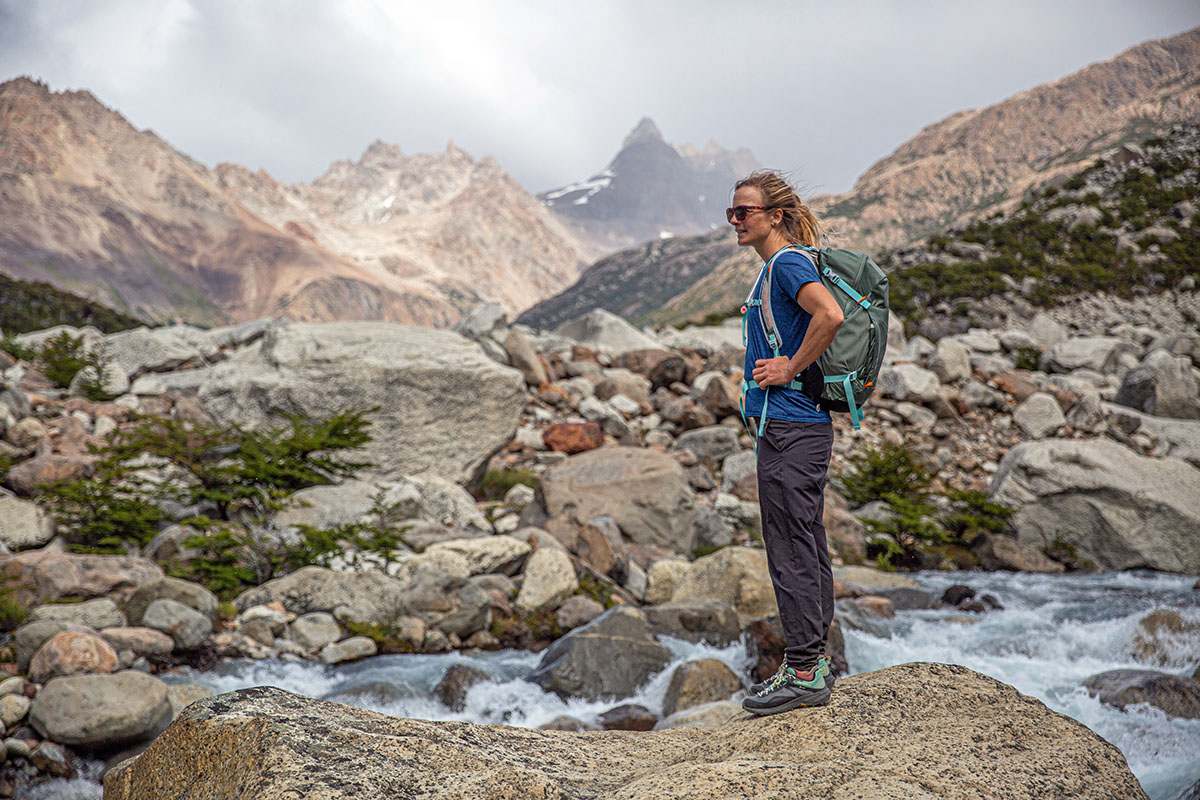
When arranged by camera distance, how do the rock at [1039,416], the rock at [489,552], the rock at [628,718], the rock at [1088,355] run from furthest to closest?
the rock at [1088,355] → the rock at [1039,416] → the rock at [489,552] → the rock at [628,718]

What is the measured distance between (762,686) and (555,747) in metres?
1.08

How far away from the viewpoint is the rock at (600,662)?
22.1 ft

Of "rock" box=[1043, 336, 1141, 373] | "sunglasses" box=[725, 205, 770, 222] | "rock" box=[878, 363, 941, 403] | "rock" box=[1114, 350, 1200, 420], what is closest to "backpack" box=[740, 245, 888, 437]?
"sunglasses" box=[725, 205, 770, 222]

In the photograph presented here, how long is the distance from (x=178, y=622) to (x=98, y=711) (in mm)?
1910

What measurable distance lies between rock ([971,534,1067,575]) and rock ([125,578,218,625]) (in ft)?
38.2

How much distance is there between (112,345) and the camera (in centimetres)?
1611

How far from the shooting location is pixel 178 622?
271 inches

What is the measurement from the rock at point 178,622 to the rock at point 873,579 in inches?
320

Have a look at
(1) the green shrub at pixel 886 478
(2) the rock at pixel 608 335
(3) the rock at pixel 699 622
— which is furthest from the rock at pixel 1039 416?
(3) the rock at pixel 699 622

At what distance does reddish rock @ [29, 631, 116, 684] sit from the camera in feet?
18.5

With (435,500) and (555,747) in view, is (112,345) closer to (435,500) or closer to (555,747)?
(435,500)

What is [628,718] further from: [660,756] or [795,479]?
[795,479]

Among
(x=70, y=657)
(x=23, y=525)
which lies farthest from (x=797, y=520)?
(x=23, y=525)

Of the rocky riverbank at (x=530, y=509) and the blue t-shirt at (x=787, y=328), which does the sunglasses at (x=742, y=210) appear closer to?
the blue t-shirt at (x=787, y=328)
